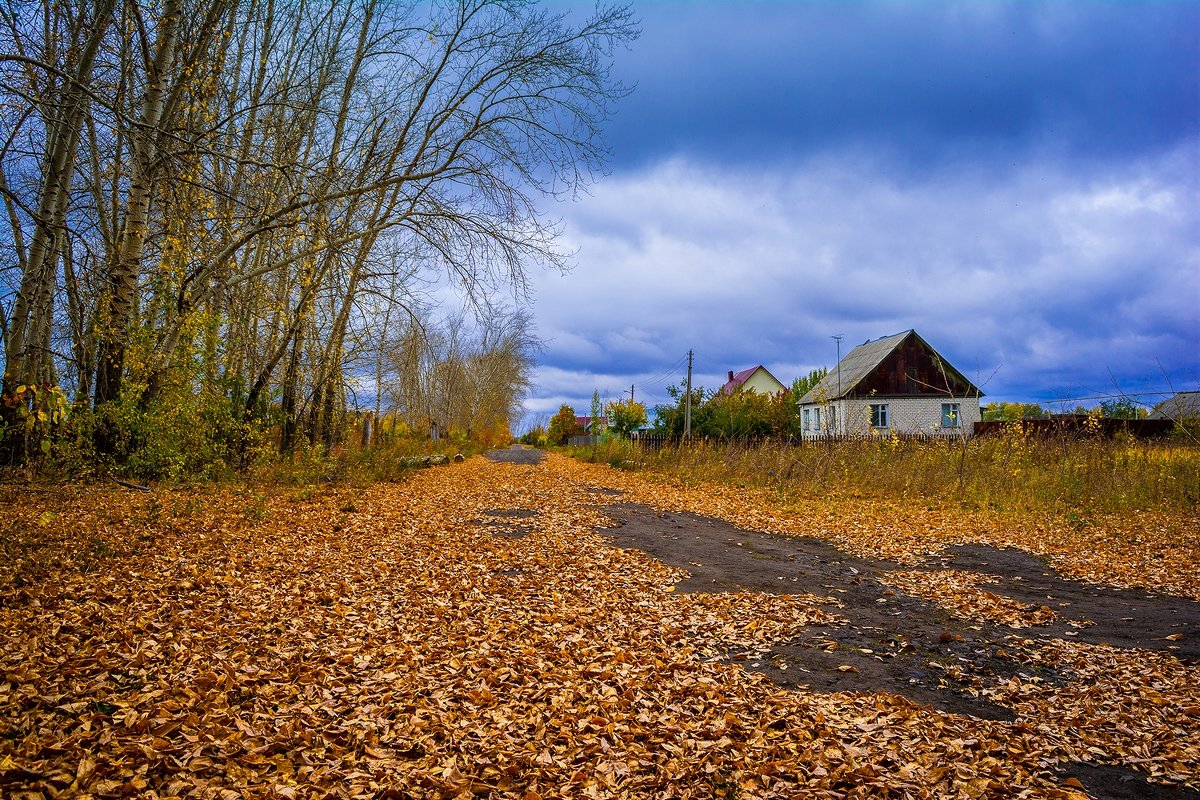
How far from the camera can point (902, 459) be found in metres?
13.3

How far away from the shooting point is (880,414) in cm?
3319

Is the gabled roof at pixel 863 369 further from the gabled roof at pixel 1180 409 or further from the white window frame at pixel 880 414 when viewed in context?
the gabled roof at pixel 1180 409

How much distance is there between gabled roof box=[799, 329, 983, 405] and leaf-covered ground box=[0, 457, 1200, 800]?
90.2 ft

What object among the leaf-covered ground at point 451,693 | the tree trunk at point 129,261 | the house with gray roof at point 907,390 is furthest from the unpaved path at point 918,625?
the house with gray roof at point 907,390

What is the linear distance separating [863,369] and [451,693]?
1377 inches

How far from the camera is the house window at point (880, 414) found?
109ft

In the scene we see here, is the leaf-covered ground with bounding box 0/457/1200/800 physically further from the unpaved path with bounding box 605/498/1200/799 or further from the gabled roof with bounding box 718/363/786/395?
the gabled roof with bounding box 718/363/786/395

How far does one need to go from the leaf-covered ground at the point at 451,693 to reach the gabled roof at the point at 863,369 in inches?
1083

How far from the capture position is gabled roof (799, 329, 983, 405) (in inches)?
1287

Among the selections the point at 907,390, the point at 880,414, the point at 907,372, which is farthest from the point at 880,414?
the point at 907,372

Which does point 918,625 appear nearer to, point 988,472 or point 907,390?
point 988,472

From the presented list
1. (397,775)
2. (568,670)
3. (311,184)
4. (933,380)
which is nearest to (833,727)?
(568,670)

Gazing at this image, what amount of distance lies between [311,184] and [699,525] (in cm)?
742

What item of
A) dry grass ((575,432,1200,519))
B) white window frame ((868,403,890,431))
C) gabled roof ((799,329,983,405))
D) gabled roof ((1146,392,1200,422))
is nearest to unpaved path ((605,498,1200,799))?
dry grass ((575,432,1200,519))
